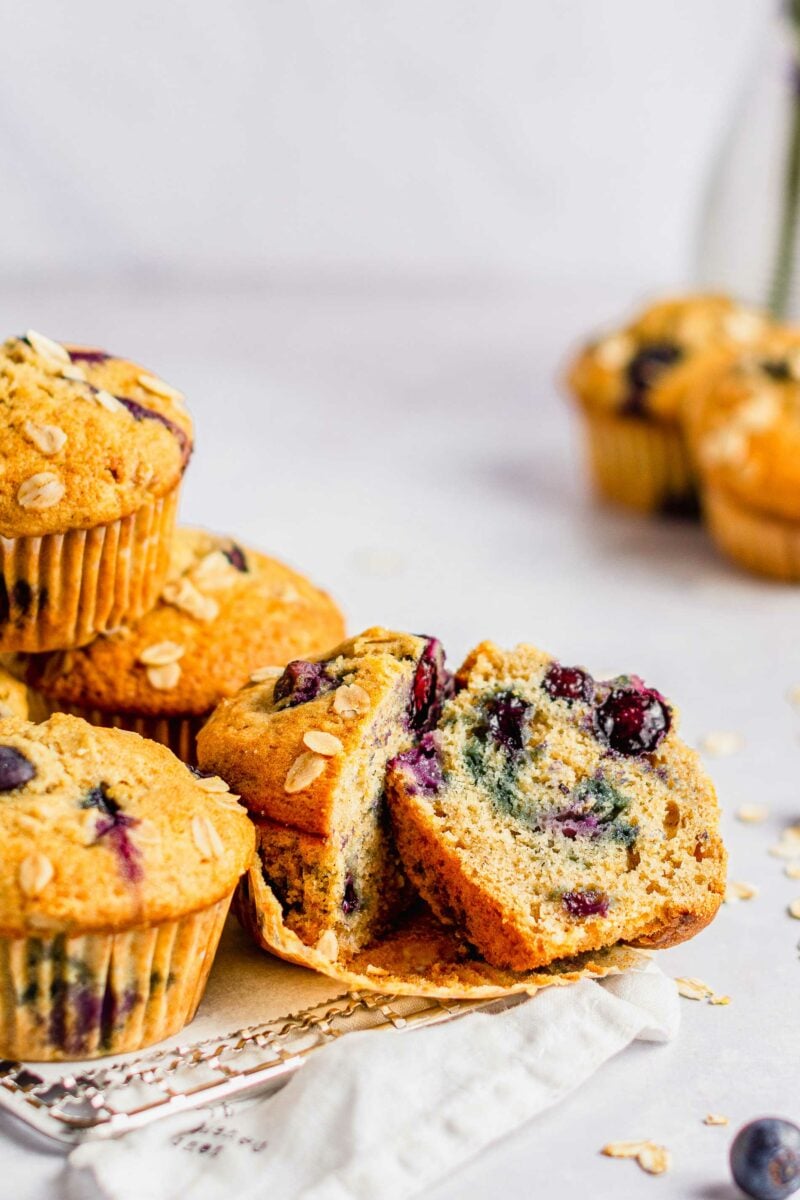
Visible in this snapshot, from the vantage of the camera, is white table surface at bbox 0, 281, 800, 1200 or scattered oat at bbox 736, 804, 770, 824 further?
scattered oat at bbox 736, 804, 770, 824

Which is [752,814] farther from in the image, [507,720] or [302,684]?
[302,684]

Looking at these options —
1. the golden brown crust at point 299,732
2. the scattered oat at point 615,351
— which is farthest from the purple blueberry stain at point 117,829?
the scattered oat at point 615,351

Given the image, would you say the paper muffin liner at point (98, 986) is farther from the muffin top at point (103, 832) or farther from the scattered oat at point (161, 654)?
the scattered oat at point (161, 654)

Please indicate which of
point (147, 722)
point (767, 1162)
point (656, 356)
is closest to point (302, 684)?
point (147, 722)

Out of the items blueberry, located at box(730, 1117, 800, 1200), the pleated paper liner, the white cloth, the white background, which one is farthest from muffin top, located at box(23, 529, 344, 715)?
blueberry, located at box(730, 1117, 800, 1200)

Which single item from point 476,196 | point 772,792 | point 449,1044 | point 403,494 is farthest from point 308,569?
point 476,196

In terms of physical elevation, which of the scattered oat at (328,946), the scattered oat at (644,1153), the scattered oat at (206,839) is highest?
the scattered oat at (206,839)

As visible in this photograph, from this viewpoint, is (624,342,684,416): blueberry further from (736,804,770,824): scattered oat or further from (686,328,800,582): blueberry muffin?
(736,804,770,824): scattered oat
